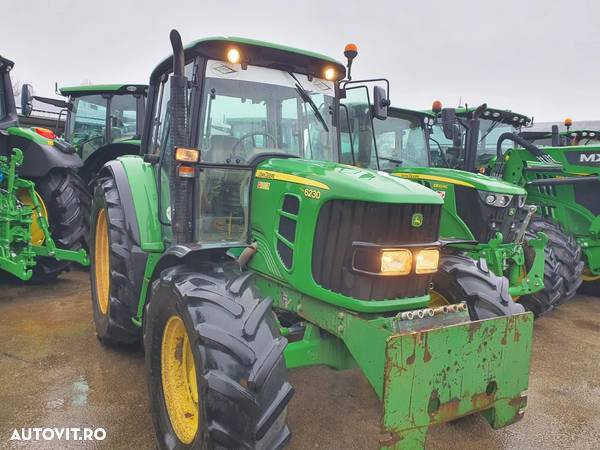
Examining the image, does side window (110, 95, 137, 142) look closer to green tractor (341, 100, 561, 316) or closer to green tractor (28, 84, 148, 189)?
green tractor (28, 84, 148, 189)

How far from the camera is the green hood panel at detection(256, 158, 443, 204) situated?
92.1 inches

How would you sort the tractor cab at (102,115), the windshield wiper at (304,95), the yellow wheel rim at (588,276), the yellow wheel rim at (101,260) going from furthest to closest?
the tractor cab at (102,115), the yellow wheel rim at (588,276), the yellow wheel rim at (101,260), the windshield wiper at (304,95)

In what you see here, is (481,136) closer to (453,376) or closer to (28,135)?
(453,376)

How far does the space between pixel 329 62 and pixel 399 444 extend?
230cm

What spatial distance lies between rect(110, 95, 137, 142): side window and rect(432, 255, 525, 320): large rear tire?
5.16 meters

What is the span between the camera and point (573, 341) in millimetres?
4621

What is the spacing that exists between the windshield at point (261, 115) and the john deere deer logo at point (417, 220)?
94 centimetres

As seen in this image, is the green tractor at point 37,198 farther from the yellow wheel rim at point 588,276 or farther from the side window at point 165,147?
the yellow wheel rim at point 588,276

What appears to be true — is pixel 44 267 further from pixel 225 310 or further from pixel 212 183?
pixel 225 310

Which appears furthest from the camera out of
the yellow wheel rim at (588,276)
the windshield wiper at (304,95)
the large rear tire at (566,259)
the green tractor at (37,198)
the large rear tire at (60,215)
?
the yellow wheel rim at (588,276)

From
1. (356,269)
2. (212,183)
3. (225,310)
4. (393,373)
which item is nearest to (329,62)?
(212,183)

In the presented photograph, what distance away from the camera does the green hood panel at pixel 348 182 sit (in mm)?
2340

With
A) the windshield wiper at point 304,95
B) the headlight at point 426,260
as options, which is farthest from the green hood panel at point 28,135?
the headlight at point 426,260

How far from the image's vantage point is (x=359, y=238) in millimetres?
2365
